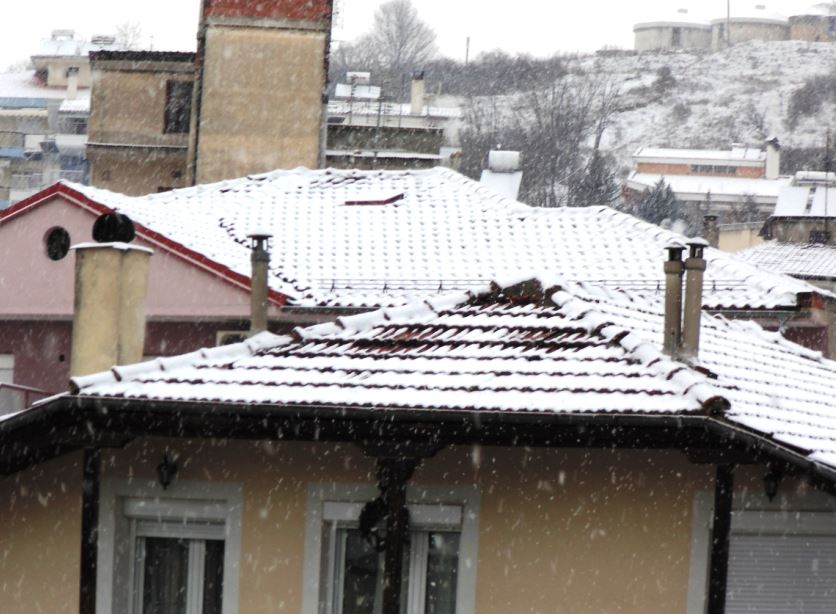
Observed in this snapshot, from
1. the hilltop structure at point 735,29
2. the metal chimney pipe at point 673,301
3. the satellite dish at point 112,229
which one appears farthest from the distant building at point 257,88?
the hilltop structure at point 735,29

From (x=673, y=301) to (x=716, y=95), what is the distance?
142070mm

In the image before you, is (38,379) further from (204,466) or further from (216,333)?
(204,466)

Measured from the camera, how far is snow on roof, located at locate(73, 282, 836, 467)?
9.70 metres

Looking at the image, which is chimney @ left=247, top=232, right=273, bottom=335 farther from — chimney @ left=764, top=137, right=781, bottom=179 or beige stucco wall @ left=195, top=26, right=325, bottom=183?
chimney @ left=764, top=137, right=781, bottom=179

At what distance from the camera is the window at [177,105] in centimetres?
3562

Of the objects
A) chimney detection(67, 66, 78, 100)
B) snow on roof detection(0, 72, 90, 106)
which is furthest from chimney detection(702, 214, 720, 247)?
snow on roof detection(0, 72, 90, 106)

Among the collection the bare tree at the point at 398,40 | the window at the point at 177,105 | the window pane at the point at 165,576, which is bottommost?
the window pane at the point at 165,576

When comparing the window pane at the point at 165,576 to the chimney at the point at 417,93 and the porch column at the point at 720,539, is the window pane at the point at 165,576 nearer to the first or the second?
the porch column at the point at 720,539

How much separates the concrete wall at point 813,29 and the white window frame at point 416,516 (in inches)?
6801

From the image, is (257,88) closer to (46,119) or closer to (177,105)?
(177,105)

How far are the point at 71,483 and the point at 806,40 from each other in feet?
567

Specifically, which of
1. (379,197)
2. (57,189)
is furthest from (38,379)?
(379,197)

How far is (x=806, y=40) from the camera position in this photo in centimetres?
17625

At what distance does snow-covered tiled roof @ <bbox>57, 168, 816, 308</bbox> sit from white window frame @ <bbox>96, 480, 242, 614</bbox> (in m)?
7.52
